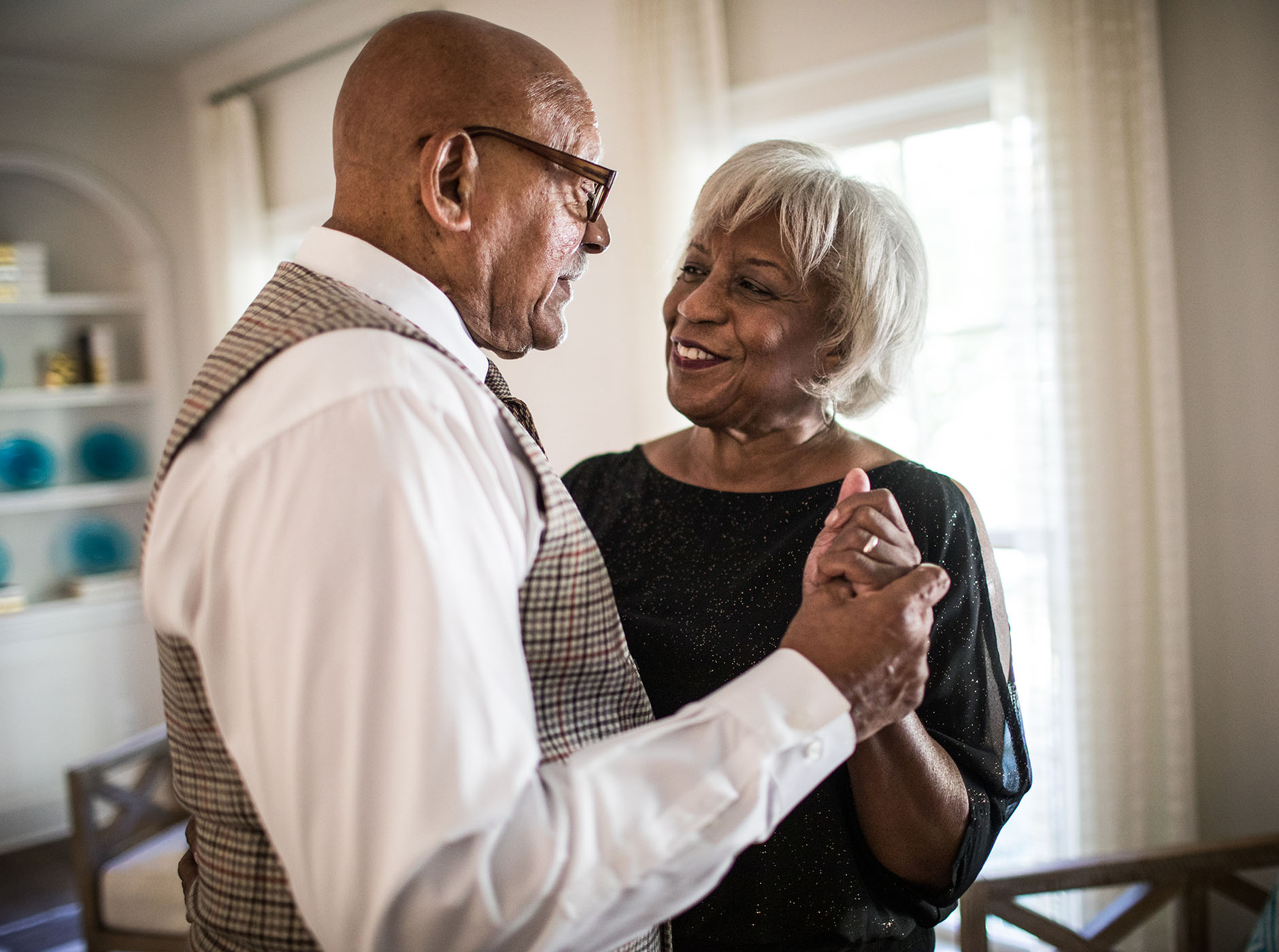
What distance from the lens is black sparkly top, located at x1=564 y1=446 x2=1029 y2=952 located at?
1262 millimetres

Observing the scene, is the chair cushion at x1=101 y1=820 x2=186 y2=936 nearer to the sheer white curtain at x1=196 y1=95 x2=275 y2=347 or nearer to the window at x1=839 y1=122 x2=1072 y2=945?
the window at x1=839 y1=122 x2=1072 y2=945

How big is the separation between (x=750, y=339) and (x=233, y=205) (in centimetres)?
425

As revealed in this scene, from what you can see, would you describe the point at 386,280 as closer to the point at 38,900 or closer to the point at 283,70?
the point at 38,900

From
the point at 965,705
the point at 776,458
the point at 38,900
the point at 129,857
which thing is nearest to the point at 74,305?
the point at 38,900

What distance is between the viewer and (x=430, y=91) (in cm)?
92

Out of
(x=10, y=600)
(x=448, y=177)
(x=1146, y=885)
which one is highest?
(x=448, y=177)

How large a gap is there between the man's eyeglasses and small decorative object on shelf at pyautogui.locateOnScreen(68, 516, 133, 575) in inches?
189

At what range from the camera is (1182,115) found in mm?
2396

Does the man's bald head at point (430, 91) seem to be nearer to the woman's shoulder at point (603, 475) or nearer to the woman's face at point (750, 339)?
the woman's face at point (750, 339)

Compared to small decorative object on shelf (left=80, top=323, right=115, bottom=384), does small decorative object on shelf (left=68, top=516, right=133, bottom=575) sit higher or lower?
lower

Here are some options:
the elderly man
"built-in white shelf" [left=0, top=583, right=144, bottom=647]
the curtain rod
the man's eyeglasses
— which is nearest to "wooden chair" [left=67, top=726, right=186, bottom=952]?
"built-in white shelf" [left=0, top=583, right=144, bottom=647]

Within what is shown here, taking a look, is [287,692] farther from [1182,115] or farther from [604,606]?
[1182,115]

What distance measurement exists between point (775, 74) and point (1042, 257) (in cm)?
116

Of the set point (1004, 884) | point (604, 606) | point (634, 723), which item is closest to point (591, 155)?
point (604, 606)
